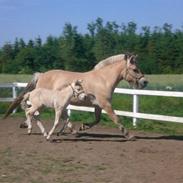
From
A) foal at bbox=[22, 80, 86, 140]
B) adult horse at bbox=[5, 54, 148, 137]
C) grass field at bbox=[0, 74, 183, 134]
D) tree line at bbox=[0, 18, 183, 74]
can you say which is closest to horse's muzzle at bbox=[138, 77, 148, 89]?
adult horse at bbox=[5, 54, 148, 137]

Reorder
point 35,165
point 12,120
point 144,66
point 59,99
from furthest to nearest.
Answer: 1. point 144,66
2. point 12,120
3. point 59,99
4. point 35,165

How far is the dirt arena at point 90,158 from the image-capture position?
8156mm

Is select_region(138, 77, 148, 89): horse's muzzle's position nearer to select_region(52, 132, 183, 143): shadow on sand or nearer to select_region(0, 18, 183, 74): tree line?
select_region(52, 132, 183, 143): shadow on sand

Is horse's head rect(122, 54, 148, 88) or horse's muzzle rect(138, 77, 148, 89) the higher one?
horse's head rect(122, 54, 148, 88)

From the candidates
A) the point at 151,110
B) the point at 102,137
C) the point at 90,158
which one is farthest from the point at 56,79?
the point at 151,110

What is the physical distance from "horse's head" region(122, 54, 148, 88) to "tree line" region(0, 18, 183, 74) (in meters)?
68.3

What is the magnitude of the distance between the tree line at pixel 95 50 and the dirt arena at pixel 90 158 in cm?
6899

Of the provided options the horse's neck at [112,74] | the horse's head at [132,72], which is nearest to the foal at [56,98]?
the horse's neck at [112,74]

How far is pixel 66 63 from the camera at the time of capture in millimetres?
89875

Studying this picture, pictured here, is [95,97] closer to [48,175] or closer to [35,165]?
[35,165]

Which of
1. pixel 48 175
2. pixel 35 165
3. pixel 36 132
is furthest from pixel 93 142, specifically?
pixel 48 175

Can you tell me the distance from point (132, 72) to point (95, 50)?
248 feet

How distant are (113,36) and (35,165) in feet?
279

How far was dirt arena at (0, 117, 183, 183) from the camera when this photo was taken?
8.16 m
